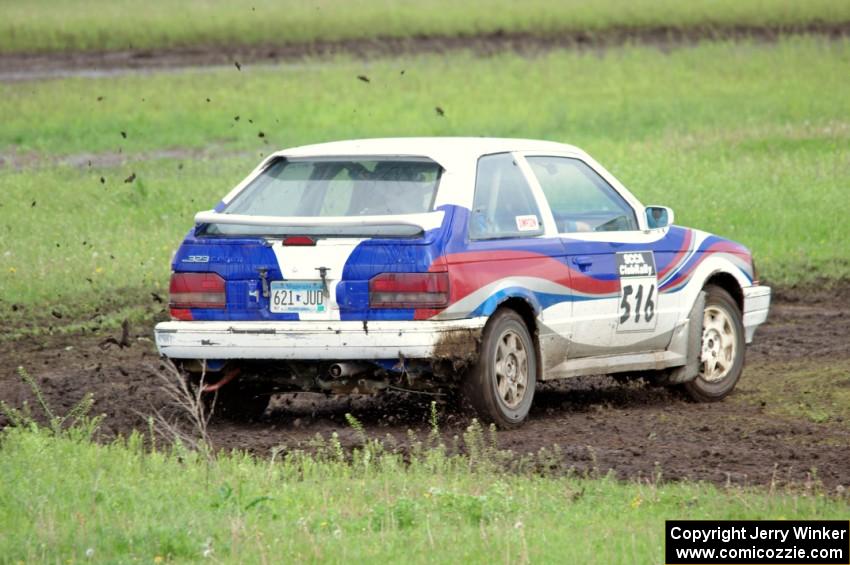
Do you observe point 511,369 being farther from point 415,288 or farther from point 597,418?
point 415,288

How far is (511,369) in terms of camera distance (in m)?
10.2

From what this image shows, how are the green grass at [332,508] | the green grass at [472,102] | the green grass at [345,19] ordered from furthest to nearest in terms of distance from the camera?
the green grass at [345,19] → the green grass at [472,102] → the green grass at [332,508]

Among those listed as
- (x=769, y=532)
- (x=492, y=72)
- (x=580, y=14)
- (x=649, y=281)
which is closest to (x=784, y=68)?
(x=492, y=72)

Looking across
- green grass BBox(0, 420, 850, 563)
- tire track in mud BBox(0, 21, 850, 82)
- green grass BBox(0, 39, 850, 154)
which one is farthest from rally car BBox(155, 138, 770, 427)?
tire track in mud BBox(0, 21, 850, 82)

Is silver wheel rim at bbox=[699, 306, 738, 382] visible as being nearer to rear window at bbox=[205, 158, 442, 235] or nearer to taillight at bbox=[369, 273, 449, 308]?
rear window at bbox=[205, 158, 442, 235]

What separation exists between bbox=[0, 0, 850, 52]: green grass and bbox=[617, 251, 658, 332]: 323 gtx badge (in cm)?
3109

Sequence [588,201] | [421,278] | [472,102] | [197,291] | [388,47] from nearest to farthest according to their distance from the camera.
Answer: [421,278] → [197,291] → [588,201] → [472,102] → [388,47]

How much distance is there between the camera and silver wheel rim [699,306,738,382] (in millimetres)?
11773

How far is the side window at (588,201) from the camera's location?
434 inches

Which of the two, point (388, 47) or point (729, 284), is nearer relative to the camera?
point (729, 284)

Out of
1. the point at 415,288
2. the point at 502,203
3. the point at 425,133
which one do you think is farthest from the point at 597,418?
the point at 425,133

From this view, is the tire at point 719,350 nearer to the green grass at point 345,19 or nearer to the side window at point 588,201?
the side window at point 588,201

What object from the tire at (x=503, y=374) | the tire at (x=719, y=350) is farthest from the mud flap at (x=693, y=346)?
the tire at (x=503, y=374)

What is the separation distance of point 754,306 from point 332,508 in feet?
17.3
